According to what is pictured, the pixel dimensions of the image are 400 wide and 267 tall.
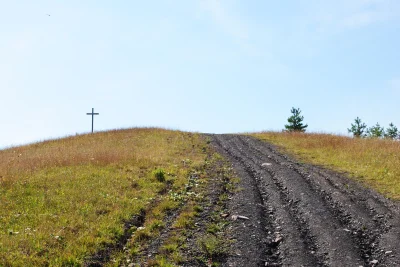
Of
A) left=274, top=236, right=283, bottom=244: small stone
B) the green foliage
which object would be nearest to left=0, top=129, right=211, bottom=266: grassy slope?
the green foliage

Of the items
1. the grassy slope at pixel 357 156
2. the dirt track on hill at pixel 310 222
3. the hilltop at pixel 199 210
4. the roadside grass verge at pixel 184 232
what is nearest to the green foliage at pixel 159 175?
the hilltop at pixel 199 210

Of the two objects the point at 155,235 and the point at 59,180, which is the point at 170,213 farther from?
the point at 59,180

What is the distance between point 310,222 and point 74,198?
7059 mm

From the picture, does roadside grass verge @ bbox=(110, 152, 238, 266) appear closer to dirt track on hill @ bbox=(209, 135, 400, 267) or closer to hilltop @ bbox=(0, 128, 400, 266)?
hilltop @ bbox=(0, 128, 400, 266)

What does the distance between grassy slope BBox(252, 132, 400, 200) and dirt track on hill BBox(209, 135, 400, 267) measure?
991 millimetres

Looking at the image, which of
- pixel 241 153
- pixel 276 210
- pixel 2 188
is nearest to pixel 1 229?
pixel 2 188

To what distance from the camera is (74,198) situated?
1102 cm

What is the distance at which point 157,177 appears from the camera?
539 inches

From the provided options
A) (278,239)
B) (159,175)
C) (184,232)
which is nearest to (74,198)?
(159,175)

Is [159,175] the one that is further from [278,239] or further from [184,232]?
[278,239]

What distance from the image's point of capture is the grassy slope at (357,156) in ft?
43.4

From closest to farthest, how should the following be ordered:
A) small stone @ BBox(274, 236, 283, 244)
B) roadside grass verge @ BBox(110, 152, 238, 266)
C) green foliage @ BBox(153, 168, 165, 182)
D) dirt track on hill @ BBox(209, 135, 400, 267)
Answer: dirt track on hill @ BBox(209, 135, 400, 267), roadside grass verge @ BBox(110, 152, 238, 266), small stone @ BBox(274, 236, 283, 244), green foliage @ BBox(153, 168, 165, 182)

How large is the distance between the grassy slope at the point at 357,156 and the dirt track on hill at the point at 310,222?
99 centimetres

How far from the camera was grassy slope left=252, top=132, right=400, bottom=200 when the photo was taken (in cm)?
1323
